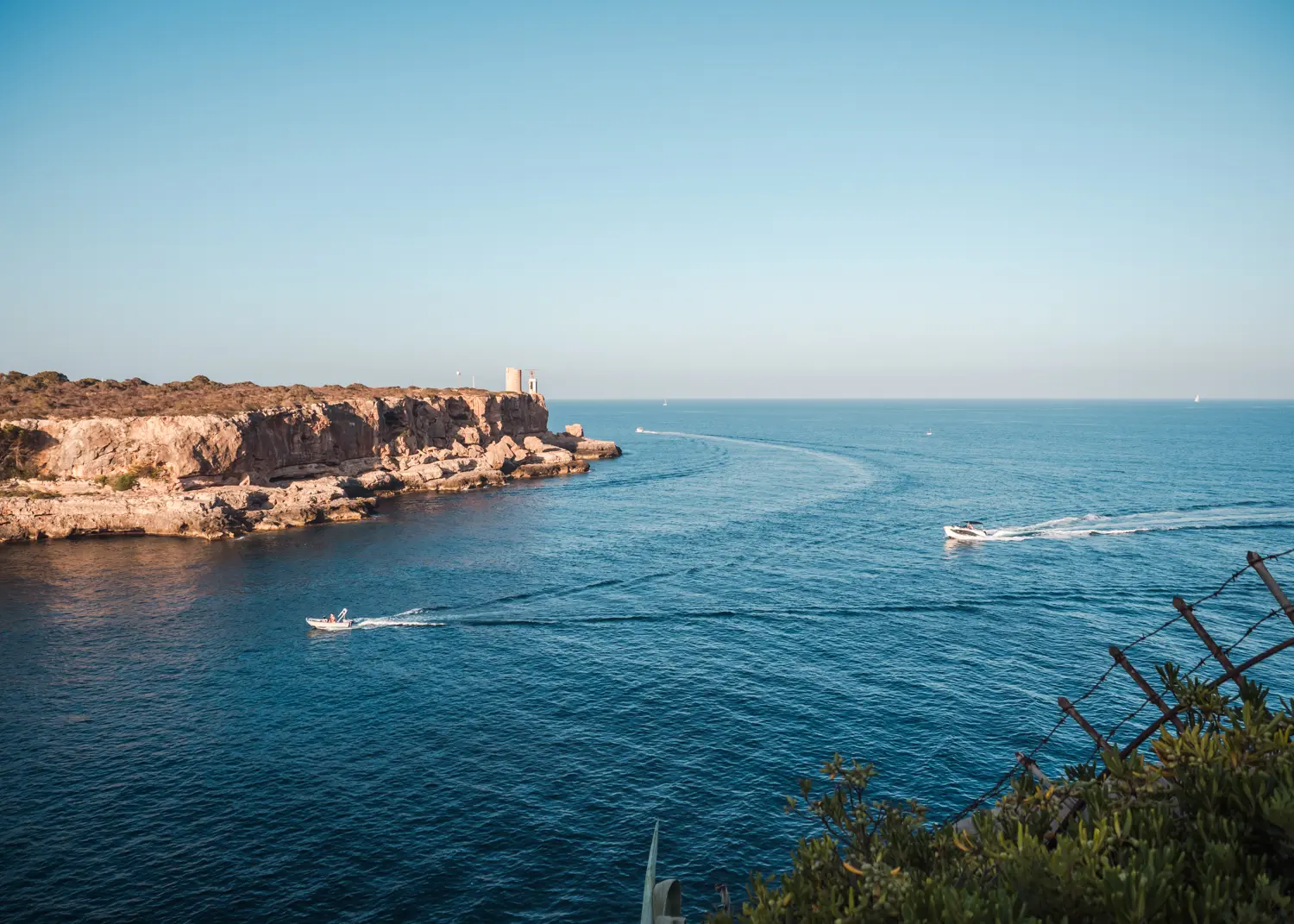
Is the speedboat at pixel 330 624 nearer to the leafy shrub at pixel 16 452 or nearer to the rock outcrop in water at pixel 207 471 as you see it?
the rock outcrop in water at pixel 207 471

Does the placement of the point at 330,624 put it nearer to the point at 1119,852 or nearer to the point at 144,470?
the point at 144,470

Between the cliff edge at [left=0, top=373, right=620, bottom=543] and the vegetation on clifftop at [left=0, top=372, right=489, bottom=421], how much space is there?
0.38m

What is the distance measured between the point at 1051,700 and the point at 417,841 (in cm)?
3445

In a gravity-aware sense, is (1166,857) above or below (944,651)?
above

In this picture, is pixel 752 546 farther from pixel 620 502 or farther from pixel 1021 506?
pixel 1021 506

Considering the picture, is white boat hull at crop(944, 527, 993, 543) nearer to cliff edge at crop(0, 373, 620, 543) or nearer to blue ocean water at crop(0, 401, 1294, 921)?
blue ocean water at crop(0, 401, 1294, 921)

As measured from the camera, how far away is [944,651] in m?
49.1

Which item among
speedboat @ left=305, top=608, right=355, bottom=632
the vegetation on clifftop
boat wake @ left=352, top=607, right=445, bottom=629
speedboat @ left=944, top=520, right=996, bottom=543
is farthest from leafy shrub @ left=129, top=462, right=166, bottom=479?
speedboat @ left=944, top=520, right=996, bottom=543

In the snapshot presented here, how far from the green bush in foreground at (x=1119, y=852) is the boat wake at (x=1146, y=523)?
73125mm

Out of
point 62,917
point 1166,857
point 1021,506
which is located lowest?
point 62,917

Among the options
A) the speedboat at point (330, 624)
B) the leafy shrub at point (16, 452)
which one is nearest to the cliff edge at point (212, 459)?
Answer: the leafy shrub at point (16, 452)

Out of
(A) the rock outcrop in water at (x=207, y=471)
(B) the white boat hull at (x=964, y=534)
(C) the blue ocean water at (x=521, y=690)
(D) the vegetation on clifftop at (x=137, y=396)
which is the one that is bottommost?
(C) the blue ocean water at (x=521, y=690)

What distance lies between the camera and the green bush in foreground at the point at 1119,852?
8828 mm

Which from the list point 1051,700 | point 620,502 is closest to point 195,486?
point 620,502
